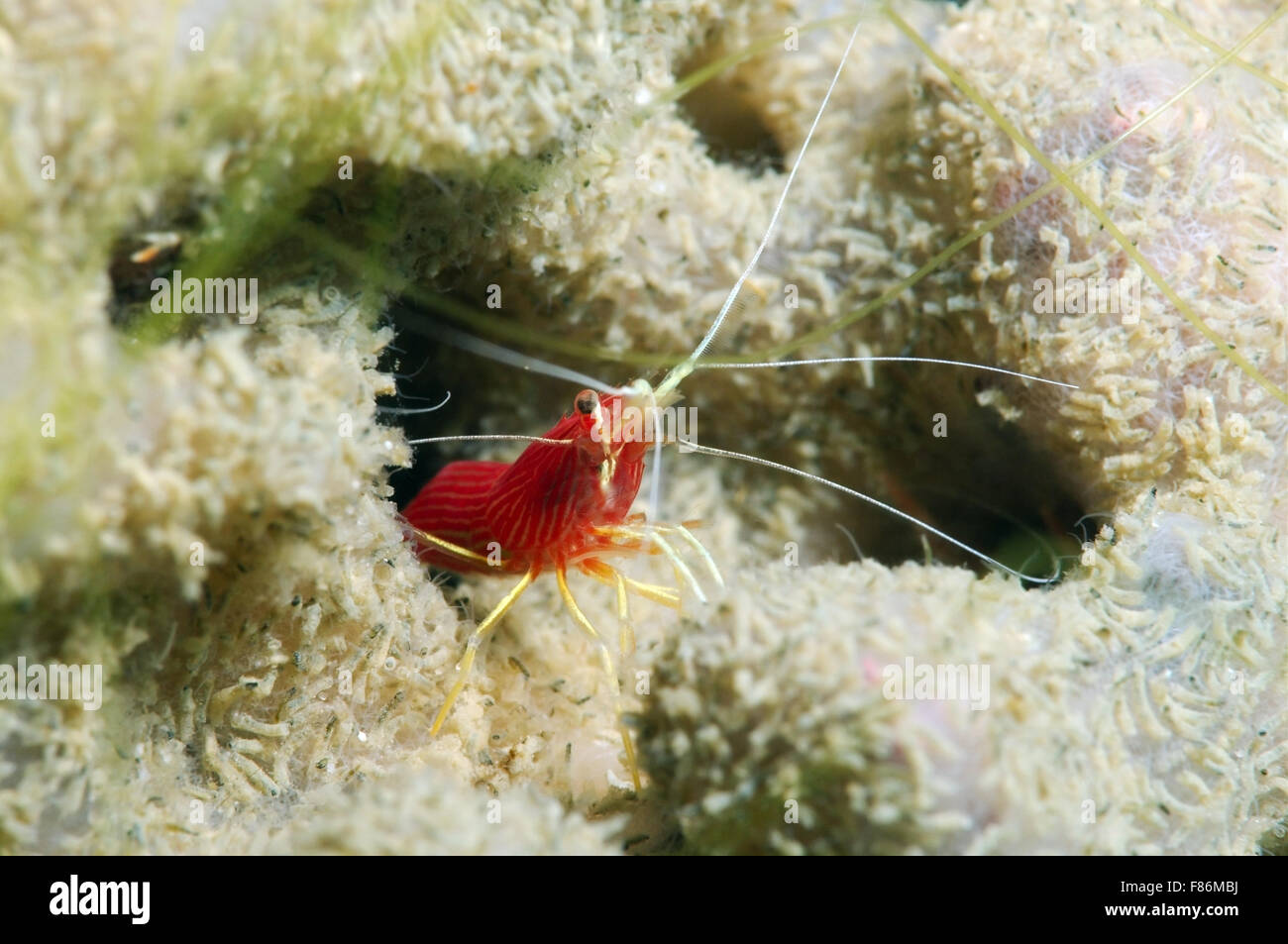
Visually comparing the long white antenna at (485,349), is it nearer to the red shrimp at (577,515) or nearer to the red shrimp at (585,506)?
the red shrimp at (585,506)

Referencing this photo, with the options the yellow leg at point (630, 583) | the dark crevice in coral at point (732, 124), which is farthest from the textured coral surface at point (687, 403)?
the yellow leg at point (630, 583)

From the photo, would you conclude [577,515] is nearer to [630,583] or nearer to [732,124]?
[630,583]

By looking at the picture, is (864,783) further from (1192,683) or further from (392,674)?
(392,674)

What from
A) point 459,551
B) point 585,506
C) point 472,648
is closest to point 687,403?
point 585,506

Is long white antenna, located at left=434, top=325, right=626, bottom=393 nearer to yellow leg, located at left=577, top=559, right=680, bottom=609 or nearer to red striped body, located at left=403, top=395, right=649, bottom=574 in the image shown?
red striped body, located at left=403, top=395, right=649, bottom=574

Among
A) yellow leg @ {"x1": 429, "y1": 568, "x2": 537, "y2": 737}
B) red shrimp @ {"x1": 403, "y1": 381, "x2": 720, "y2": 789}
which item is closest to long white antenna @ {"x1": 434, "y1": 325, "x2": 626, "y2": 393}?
red shrimp @ {"x1": 403, "y1": 381, "x2": 720, "y2": 789}
